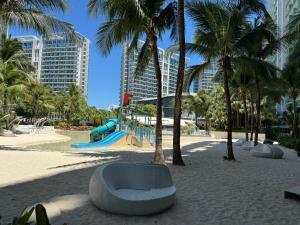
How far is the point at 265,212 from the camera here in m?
6.41

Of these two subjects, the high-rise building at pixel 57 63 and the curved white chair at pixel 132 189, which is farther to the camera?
the high-rise building at pixel 57 63

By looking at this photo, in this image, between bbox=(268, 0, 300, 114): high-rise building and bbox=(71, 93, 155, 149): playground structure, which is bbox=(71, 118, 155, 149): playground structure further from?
bbox=(268, 0, 300, 114): high-rise building

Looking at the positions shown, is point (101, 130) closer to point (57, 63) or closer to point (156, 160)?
point (156, 160)

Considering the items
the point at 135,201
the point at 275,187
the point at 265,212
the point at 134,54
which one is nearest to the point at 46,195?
the point at 135,201

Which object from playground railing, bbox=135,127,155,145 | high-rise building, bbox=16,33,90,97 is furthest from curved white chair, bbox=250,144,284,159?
high-rise building, bbox=16,33,90,97

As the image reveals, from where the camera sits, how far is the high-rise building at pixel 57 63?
5561cm

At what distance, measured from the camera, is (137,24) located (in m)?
12.3

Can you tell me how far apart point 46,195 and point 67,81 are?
7808 centimetres

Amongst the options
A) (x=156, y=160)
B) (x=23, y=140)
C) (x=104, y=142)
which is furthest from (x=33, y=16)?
(x=23, y=140)

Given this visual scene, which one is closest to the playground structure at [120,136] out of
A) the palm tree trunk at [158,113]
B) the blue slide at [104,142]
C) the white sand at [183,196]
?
the blue slide at [104,142]

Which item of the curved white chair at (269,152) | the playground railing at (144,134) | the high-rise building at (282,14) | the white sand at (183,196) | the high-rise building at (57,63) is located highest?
the high-rise building at (282,14)

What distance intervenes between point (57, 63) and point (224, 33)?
5909 cm

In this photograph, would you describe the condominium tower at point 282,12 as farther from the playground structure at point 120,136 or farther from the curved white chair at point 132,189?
the curved white chair at point 132,189

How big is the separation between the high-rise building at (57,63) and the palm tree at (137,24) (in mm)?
36179
